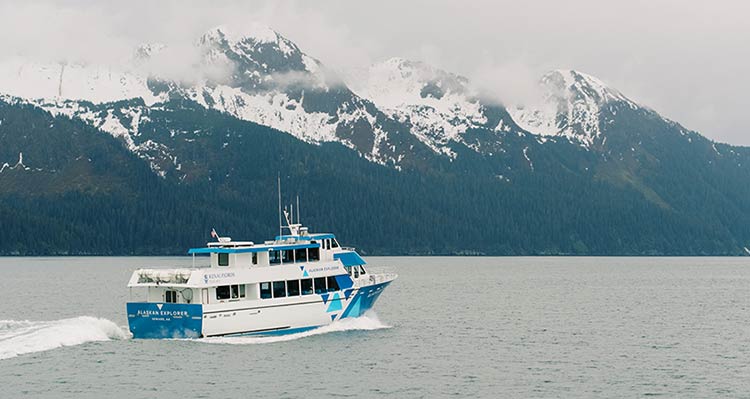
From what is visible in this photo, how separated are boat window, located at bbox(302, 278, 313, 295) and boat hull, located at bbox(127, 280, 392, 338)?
61cm

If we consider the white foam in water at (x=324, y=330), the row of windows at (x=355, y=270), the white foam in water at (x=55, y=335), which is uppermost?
the row of windows at (x=355, y=270)

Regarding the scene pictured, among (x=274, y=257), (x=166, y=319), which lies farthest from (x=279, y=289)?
(x=166, y=319)

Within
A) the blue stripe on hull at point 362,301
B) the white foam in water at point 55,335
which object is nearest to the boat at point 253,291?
the blue stripe on hull at point 362,301

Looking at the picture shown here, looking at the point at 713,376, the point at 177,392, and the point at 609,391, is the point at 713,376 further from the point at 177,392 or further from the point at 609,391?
the point at 177,392

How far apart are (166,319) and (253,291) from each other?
6674 mm

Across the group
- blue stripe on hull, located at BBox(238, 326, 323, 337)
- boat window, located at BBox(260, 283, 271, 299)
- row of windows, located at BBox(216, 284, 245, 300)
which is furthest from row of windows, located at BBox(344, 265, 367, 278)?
row of windows, located at BBox(216, 284, 245, 300)

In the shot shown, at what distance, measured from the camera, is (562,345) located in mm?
79188

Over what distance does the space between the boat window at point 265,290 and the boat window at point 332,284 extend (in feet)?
17.2

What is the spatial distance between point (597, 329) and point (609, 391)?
107ft

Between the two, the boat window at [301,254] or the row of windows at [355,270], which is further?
the row of windows at [355,270]

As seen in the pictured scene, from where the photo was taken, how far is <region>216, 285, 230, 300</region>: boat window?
74500mm

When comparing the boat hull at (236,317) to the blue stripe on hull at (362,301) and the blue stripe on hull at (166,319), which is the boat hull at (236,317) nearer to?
the blue stripe on hull at (166,319)

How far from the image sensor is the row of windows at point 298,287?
76312mm

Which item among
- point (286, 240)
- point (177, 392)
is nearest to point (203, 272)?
point (286, 240)
